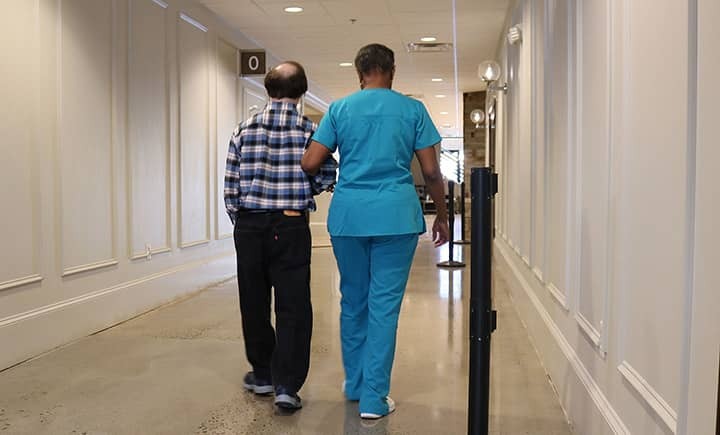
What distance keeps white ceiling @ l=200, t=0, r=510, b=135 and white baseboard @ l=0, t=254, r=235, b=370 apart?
2425 mm

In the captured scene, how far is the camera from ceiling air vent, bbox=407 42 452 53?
26.6ft

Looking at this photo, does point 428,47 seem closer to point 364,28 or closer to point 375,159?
point 364,28

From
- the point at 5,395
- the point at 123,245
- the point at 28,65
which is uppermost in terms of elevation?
the point at 28,65

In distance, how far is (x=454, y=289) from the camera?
6102 millimetres

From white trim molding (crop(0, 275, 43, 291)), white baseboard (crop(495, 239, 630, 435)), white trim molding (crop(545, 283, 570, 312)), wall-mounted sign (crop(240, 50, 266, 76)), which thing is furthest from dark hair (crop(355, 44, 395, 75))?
wall-mounted sign (crop(240, 50, 266, 76))

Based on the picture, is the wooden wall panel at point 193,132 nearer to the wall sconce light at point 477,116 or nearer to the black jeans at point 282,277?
the black jeans at point 282,277

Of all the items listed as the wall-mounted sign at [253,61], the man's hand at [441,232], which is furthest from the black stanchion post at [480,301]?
the wall-mounted sign at [253,61]

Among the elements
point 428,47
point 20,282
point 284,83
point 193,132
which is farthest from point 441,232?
point 428,47

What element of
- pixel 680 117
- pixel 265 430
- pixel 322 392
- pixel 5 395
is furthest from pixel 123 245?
pixel 680 117

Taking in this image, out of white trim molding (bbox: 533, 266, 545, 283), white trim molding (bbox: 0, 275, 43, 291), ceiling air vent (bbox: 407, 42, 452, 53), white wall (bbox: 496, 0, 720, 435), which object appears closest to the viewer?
white wall (bbox: 496, 0, 720, 435)

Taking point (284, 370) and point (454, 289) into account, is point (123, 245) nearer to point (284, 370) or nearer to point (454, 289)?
point (284, 370)

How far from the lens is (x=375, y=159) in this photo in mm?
2635

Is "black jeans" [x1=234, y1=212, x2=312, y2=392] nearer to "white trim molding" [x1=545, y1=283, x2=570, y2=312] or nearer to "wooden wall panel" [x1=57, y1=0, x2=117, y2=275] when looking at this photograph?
"white trim molding" [x1=545, y1=283, x2=570, y2=312]

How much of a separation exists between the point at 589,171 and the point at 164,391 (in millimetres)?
1957
